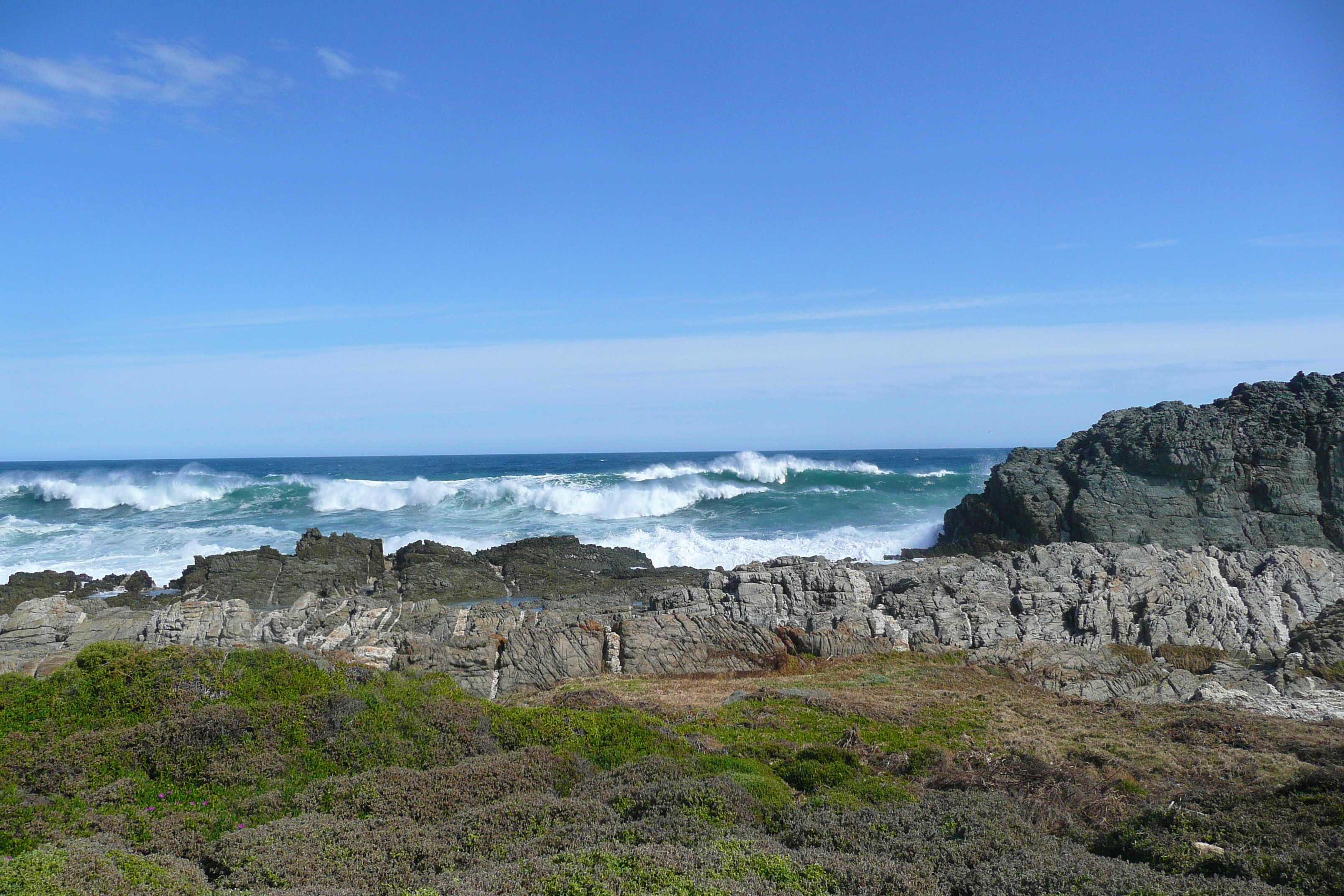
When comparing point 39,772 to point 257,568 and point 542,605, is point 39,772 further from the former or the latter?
point 257,568

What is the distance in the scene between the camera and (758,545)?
3712cm

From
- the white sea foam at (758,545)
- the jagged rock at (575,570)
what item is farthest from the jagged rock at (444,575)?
the white sea foam at (758,545)

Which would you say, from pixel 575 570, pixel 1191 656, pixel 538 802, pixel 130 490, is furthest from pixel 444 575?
pixel 130 490

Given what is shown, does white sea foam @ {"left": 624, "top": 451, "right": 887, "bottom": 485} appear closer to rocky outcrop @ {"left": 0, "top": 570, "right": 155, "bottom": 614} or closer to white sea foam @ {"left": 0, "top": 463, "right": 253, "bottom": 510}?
white sea foam @ {"left": 0, "top": 463, "right": 253, "bottom": 510}

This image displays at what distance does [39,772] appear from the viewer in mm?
7148

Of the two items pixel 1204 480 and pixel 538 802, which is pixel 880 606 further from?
pixel 1204 480

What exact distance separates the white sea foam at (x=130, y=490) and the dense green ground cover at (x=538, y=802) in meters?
52.0

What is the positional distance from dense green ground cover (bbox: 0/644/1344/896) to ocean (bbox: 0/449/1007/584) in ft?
80.6

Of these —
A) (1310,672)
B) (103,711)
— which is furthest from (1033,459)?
(103,711)

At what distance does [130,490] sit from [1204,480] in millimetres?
63831

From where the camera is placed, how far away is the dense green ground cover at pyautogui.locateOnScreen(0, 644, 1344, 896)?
5.56m

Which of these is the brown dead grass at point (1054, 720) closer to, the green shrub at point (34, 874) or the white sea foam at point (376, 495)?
the green shrub at point (34, 874)

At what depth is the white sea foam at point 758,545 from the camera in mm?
35469

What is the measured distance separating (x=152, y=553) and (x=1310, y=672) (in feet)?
134
